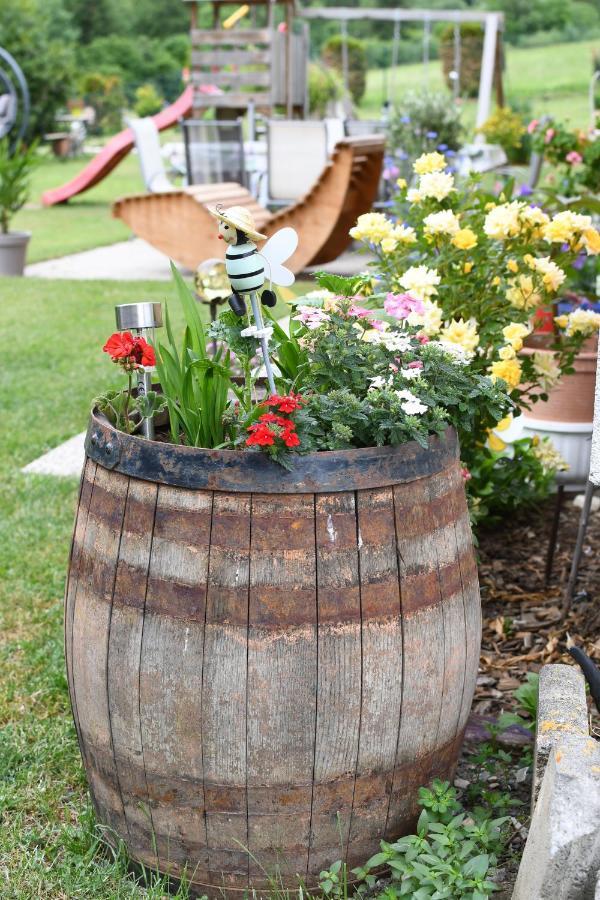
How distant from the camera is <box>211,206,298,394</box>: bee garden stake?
189 centimetres

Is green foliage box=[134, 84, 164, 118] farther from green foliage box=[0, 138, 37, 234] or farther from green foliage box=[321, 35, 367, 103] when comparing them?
green foliage box=[0, 138, 37, 234]

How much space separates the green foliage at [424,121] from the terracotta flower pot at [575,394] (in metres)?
8.01

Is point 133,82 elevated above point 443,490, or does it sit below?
Result: below

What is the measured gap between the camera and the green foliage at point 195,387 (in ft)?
6.56

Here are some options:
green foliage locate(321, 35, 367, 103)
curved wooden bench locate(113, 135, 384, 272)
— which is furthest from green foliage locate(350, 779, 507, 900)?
green foliage locate(321, 35, 367, 103)

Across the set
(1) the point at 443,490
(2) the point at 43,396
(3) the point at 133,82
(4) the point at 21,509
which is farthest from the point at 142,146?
(3) the point at 133,82

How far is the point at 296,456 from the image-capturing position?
1.81m

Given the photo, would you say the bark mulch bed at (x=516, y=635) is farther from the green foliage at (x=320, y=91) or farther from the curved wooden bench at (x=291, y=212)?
the green foliage at (x=320, y=91)

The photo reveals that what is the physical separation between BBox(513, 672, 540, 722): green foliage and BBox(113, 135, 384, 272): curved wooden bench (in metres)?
5.95

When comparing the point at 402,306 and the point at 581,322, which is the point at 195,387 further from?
the point at 581,322

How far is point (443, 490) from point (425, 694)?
1.28 ft

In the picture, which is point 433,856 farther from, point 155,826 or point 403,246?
point 403,246

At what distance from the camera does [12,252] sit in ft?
31.3

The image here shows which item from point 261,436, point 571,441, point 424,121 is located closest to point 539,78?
point 424,121
